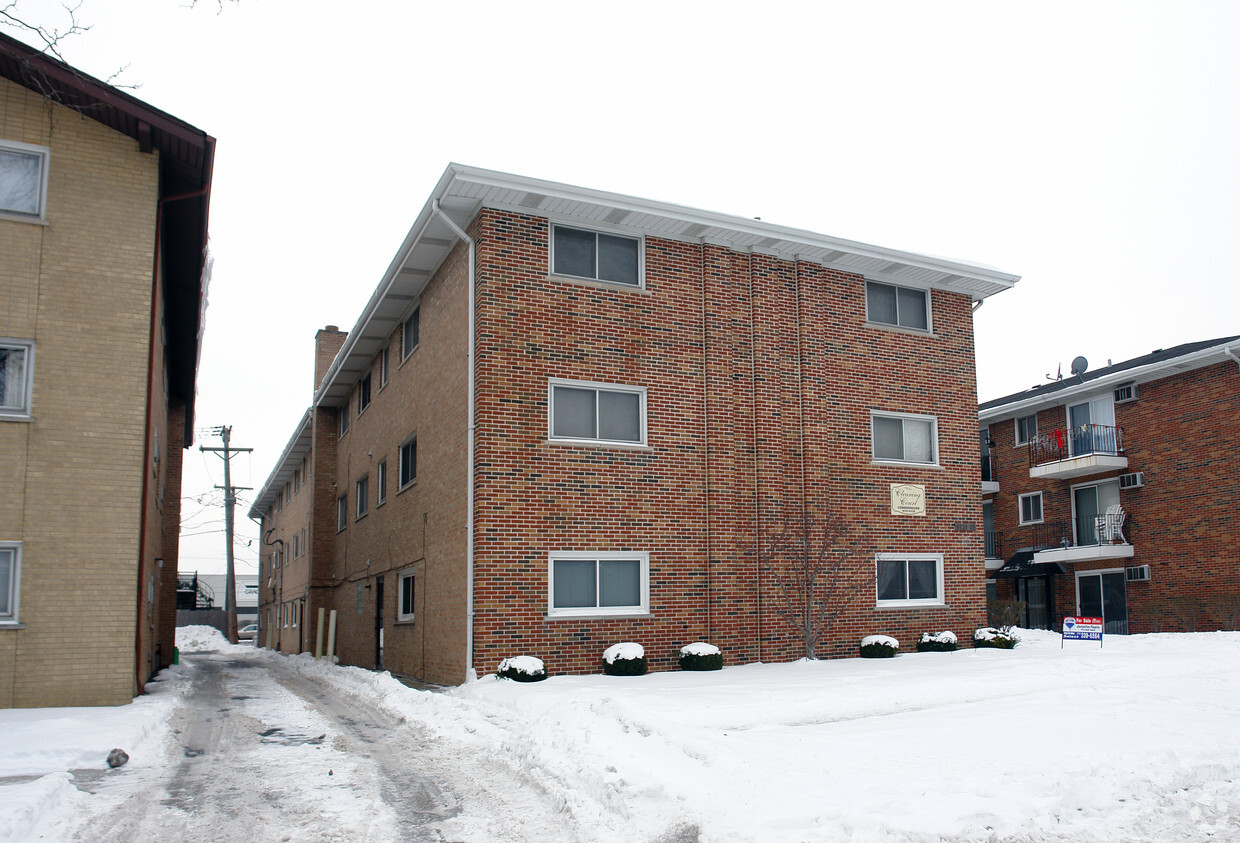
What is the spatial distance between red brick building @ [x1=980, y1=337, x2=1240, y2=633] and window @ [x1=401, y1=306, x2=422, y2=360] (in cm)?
1966

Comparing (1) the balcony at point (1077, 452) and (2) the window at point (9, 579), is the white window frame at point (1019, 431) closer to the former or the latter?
(1) the balcony at point (1077, 452)

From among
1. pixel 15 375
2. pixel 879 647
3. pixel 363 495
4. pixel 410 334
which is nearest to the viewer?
pixel 15 375

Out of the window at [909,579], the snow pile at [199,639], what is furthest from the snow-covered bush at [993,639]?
the snow pile at [199,639]

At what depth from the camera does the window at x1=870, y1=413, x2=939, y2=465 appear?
1931cm

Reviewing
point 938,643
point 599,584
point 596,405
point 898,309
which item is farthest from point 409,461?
point 938,643

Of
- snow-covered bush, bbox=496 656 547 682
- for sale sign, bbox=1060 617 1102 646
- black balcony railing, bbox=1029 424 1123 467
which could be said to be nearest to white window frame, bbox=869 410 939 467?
for sale sign, bbox=1060 617 1102 646

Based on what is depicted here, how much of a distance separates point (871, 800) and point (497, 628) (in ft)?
27.6

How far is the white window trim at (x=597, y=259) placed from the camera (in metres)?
16.5

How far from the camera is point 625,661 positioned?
49.3ft

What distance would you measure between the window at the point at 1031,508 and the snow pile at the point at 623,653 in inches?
841

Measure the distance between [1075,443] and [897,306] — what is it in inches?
522

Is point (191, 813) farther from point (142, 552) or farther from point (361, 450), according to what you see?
point (361, 450)

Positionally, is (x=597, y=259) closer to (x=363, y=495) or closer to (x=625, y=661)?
(x=625, y=661)

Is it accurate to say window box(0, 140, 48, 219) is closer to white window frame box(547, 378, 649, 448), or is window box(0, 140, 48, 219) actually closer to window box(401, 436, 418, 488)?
white window frame box(547, 378, 649, 448)
